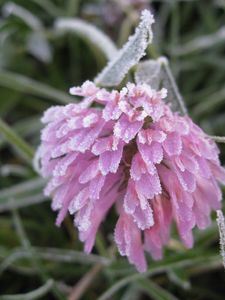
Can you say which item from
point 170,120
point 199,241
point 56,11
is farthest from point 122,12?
point 170,120

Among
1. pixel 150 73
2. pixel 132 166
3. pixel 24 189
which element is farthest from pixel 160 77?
pixel 24 189

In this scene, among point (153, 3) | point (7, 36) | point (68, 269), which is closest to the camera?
point (68, 269)

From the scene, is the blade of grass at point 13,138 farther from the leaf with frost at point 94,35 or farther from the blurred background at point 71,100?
the leaf with frost at point 94,35

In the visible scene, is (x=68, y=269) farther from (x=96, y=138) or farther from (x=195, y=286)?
(x=96, y=138)

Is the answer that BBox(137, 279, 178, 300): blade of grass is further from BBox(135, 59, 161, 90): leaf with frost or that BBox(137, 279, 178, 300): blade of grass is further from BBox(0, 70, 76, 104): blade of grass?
BBox(0, 70, 76, 104): blade of grass

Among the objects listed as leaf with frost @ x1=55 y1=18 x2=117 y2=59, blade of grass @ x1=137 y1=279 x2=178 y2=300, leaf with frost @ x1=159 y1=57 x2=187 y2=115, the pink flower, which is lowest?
blade of grass @ x1=137 y1=279 x2=178 y2=300

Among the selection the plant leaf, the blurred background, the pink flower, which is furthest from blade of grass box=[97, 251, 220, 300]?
the plant leaf
